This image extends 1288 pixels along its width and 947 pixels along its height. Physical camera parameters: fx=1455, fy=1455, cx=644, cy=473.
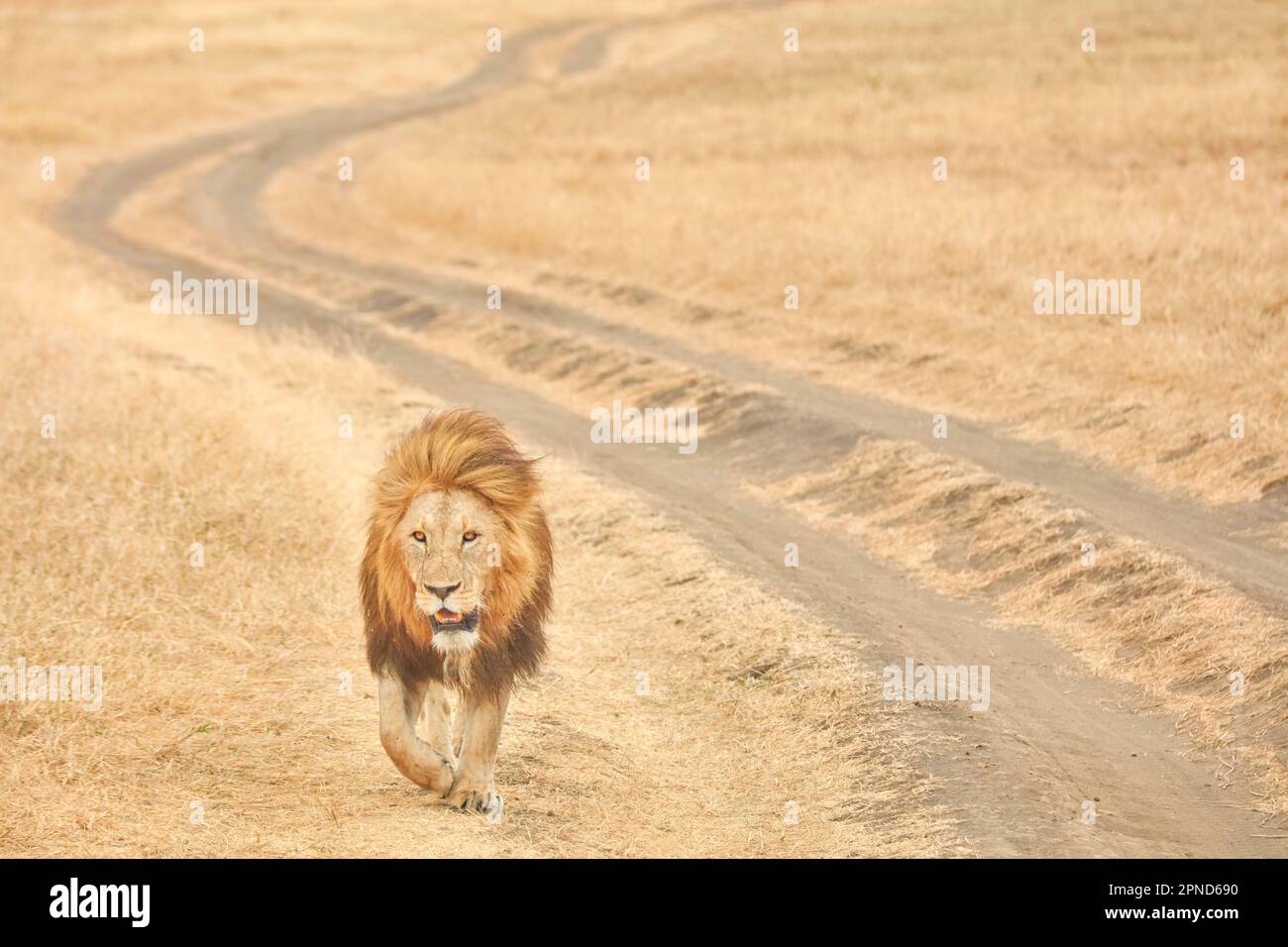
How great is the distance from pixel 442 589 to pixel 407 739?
106cm

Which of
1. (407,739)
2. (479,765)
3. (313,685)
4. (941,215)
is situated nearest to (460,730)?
(479,765)

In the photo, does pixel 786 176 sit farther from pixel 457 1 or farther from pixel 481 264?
pixel 457 1

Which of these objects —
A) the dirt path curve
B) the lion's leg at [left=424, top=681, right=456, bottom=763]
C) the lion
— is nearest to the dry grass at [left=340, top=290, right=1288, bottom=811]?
the dirt path curve

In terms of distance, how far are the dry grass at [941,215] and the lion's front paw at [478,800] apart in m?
8.35

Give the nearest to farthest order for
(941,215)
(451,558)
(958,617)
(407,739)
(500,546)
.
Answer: (451,558), (500,546), (407,739), (958,617), (941,215)

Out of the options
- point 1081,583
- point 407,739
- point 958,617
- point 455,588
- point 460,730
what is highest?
point 455,588

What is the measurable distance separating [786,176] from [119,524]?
2121cm

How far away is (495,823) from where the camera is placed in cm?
700

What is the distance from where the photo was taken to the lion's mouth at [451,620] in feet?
20.1

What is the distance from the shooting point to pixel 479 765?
273 inches

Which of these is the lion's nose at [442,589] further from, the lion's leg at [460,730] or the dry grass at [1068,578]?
the dry grass at [1068,578]

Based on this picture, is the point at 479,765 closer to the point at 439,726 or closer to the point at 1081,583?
the point at 439,726

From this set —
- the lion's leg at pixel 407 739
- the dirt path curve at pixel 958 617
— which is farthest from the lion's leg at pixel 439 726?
the dirt path curve at pixel 958 617
